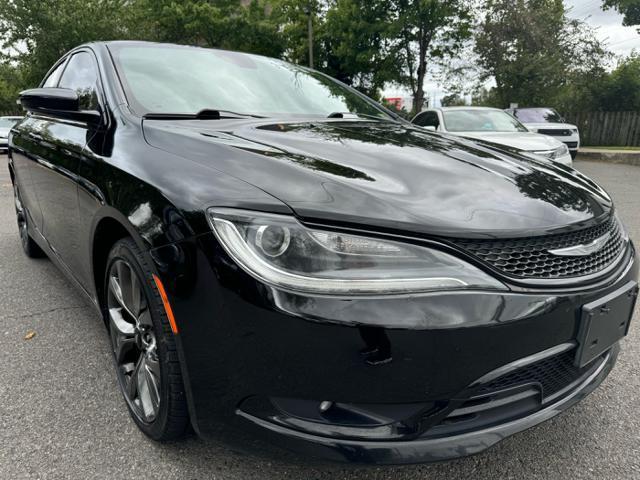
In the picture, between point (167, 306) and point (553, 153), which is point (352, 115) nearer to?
point (167, 306)

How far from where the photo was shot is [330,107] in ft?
8.80

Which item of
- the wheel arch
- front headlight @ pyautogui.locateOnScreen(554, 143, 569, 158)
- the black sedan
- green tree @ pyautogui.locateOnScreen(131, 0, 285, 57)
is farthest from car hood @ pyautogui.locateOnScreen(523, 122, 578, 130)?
green tree @ pyautogui.locateOnScreen(131, 0, 285, 57)

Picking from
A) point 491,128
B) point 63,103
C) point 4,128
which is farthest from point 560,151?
point 4,128

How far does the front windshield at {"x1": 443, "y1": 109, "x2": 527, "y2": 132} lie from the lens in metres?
7.81

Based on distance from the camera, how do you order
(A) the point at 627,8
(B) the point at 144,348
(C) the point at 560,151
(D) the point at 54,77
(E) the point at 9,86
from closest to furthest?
(B) the point at 144,348 → (D) the point at 54,77 → (C) the point at 560,151 → (A) the point at 627,8 → (E) the point at 9,86

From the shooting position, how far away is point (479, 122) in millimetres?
7984

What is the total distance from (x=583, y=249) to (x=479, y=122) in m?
7.04

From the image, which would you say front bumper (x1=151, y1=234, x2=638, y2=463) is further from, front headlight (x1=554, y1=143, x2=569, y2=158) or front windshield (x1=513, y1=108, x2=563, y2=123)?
front windshield (x1=513, y1=108, x2=563, y2=123)

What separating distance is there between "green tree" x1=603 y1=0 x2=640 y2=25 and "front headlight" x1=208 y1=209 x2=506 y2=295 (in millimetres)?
20636

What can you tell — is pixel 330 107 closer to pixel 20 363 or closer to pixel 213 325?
pixel 213 325

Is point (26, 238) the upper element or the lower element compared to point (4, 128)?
upper

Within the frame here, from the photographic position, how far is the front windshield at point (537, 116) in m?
13.5

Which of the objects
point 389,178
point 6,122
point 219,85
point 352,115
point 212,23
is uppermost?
point 212,23

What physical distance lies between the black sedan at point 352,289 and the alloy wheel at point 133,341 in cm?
1
